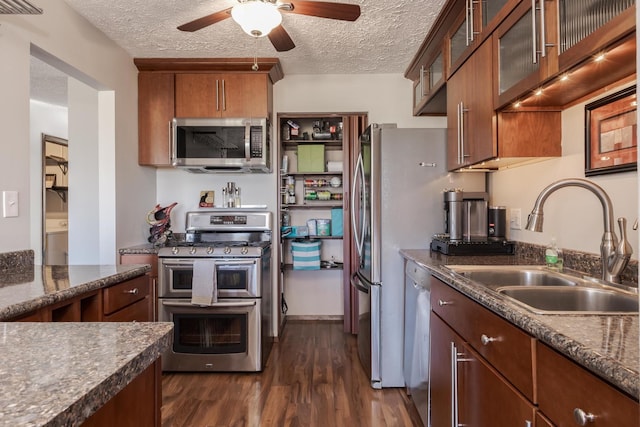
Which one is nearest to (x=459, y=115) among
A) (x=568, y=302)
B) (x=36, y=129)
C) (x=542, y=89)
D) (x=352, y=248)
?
(x=542, y=89)

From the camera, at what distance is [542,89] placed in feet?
4.51

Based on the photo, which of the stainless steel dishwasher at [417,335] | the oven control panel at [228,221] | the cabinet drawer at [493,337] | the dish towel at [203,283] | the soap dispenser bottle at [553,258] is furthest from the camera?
the oven control panel at [228,221]

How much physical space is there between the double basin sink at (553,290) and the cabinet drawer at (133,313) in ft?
4.82

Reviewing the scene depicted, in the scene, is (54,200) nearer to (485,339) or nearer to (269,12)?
(269,12)

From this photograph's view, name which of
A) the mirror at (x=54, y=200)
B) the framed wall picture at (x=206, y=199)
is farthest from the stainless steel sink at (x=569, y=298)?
the mirror at (x=54, y=200)

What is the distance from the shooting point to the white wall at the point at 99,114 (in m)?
1.74

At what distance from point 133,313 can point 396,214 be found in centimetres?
157

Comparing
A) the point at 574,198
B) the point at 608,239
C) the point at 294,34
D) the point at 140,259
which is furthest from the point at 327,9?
the point at 140,259

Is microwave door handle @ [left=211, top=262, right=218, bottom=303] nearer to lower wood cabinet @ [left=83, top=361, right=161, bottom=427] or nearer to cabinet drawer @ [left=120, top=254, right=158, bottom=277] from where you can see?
cabinet drawer @ [left=120, top=254, right=158, bottom=277]

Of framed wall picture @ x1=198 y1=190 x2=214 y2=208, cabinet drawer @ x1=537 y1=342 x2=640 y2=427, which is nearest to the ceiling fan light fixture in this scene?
cabinet drawer @ x1=537 y1=342 x2=640 y2=427

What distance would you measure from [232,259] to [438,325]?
1.50 m

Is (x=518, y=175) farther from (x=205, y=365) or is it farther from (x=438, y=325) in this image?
(x=205, y=365)

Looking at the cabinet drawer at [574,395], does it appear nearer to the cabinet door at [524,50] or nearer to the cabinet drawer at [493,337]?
the cabinet drawer at [493,337]

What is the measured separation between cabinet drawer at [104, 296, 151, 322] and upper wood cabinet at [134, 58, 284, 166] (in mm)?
1502
